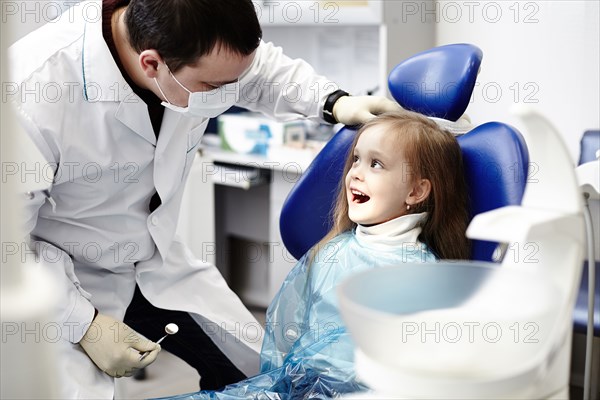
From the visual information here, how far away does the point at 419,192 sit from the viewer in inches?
59.1

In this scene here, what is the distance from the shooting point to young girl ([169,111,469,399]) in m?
1.44

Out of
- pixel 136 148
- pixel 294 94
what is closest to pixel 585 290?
pixel 294 94

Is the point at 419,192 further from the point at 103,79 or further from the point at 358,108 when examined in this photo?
the point at 103,79

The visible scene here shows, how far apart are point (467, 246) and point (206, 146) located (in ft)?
6.31

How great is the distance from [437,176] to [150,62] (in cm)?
61

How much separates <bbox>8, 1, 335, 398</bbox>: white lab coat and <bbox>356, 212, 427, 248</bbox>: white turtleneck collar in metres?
0.35

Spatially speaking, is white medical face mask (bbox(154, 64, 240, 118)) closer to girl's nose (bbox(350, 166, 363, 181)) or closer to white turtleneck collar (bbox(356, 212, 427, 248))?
girl's nose (bbox(350, 166, 363, 181))

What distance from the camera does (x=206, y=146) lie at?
318cm

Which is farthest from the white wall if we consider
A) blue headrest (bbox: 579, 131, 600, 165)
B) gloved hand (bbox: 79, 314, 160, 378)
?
gloved hand (bbox: 79, 314, 160, 378)

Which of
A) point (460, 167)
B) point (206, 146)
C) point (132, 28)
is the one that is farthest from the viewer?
point (206, 146)

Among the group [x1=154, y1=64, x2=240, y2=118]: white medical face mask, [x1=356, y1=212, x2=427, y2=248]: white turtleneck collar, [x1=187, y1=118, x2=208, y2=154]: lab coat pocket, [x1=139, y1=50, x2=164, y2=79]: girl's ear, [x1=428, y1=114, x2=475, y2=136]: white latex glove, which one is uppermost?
[x1=139, y1=50, x2=164, y2=79]: girl's ear

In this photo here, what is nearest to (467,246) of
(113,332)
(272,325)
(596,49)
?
(272,325)

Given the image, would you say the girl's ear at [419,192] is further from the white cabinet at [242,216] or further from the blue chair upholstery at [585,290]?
the white cabinet at [242,216]

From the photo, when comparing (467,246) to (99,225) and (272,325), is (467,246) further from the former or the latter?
(99,225)
